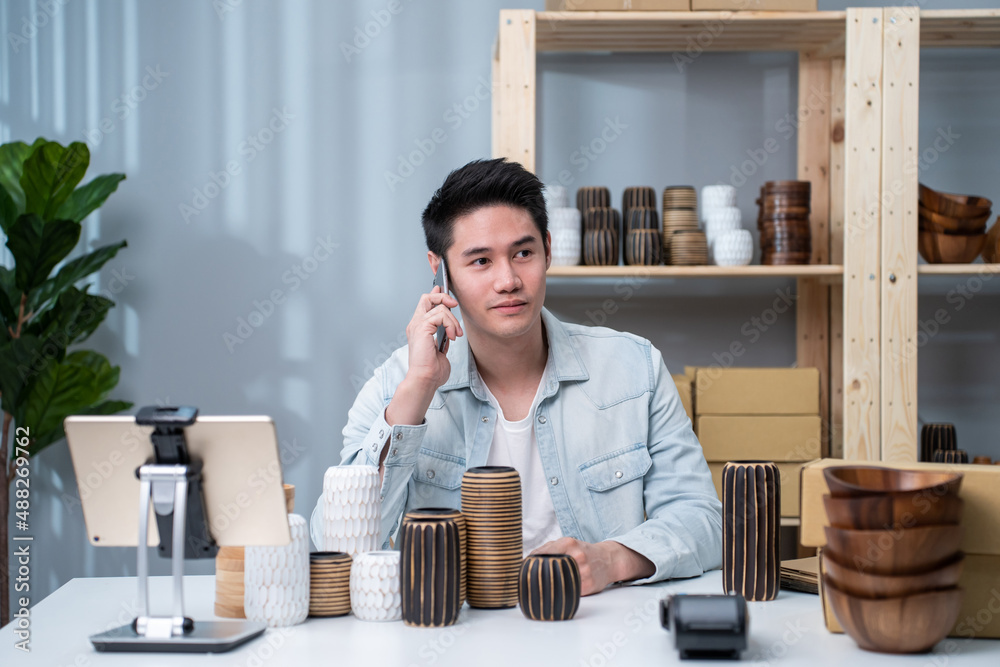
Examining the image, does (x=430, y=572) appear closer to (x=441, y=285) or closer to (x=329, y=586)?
(x=329, y=586)

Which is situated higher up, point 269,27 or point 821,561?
point 269,27

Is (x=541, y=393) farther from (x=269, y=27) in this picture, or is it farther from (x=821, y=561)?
(x=269, y=27)

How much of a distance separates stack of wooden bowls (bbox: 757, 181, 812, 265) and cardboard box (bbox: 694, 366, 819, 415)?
0.33m

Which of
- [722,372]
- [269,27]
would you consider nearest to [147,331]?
[269,27]

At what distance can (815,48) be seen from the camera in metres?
2.79

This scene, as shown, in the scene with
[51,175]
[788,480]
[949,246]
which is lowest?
[788,480]

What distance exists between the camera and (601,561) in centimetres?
135

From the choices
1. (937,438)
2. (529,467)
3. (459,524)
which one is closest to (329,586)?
(459,524)

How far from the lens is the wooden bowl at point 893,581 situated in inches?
39.1

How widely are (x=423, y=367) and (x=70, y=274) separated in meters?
1.48

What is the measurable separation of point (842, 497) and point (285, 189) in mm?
2287

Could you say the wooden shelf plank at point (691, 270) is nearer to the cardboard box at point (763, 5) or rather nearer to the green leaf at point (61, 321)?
the cardboard box at point (763, 5)

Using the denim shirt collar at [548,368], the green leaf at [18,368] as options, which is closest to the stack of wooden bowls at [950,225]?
the denim shirt collar at [548,368]

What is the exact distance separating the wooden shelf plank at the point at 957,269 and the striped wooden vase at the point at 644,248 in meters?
0.74
